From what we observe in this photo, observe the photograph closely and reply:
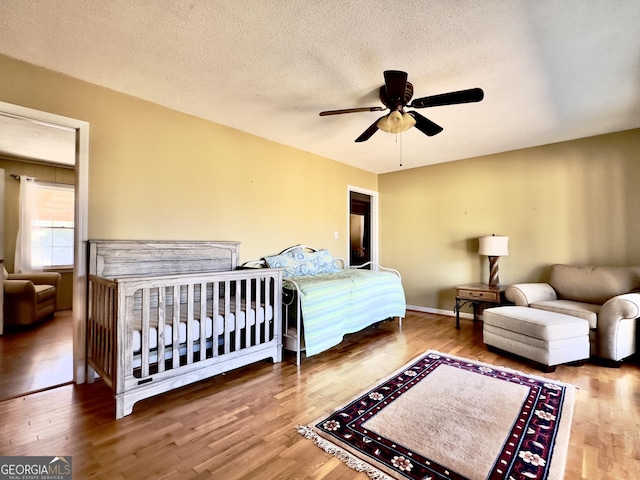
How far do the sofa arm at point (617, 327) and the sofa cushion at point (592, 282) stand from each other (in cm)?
42

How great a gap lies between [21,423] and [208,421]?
111 centimetres

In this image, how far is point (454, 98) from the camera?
2068 mm

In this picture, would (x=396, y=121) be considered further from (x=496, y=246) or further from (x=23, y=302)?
(x=23, y=302)

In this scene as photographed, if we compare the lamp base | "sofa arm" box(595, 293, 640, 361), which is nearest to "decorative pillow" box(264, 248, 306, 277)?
the lamp base

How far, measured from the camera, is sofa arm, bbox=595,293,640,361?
103 inches

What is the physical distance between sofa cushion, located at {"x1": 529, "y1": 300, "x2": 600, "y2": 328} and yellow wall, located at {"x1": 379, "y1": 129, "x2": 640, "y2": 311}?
29.7 inches

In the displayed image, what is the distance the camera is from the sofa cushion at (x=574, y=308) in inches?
111

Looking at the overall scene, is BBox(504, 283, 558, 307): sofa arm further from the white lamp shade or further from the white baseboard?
the white baseboard

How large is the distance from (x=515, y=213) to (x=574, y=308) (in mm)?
1567

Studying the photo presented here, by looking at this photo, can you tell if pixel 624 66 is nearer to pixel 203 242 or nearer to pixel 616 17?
pixel 616 17

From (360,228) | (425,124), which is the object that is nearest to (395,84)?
(425,124)

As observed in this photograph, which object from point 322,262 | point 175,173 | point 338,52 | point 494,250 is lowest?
point 322,262

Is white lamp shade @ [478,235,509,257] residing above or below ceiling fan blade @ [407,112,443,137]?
below

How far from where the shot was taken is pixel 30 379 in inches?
95.0
